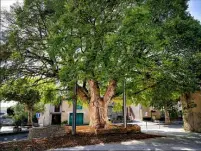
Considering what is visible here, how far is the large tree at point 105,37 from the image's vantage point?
11953 mm

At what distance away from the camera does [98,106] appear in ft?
57.7

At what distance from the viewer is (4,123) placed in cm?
4678

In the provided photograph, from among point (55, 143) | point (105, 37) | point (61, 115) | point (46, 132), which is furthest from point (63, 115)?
point (105, 37)

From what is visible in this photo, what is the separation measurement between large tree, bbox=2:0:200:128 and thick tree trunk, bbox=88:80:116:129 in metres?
2.83

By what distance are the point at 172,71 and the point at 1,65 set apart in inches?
428

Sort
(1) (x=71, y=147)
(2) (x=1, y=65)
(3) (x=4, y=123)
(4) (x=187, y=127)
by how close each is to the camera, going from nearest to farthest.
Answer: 1. (1) (x=71, y=147)
2. (2) (x=1, y=65)
3. (4) (x=187, y=127)
4. (3) (x=4, y=123)

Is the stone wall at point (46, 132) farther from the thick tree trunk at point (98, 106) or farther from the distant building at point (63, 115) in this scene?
the distant building at point (63, 115)

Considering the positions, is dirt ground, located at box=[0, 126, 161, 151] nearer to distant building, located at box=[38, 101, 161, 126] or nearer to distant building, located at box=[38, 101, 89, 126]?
distant building, located at box=[38, 101, 161, 126]

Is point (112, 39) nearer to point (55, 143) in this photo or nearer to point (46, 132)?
point (55, 143)

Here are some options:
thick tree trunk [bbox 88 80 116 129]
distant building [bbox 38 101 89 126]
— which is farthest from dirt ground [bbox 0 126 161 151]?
distant building [bbox 38 101 89 126]

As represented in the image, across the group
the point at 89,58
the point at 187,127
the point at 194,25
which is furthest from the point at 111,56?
the point at 187,127

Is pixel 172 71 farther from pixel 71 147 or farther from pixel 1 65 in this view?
pixel 1 65

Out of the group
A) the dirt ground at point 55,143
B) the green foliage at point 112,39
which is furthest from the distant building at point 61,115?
the green foliage at point 112,39

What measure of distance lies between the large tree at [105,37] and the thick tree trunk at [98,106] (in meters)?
2.83
